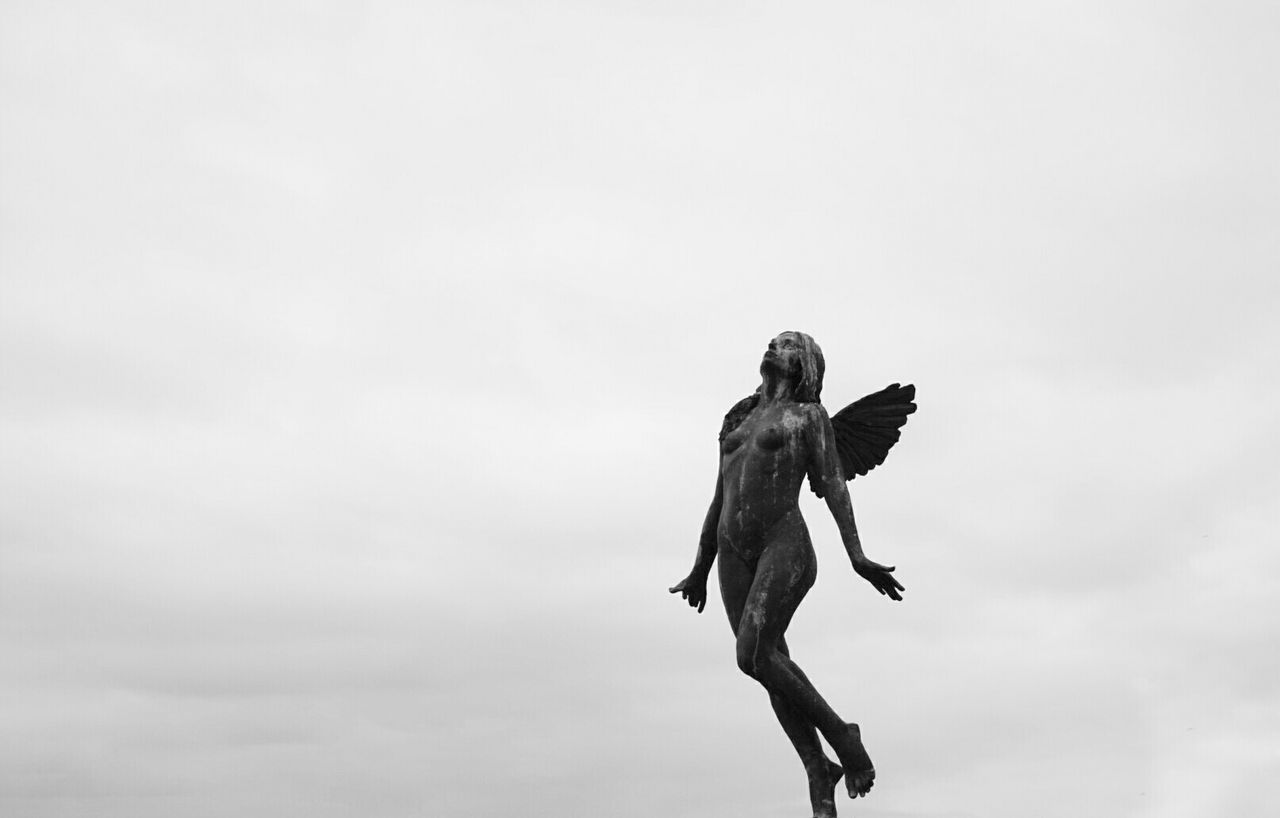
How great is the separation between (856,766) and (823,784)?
326mm

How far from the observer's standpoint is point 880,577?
12734mm

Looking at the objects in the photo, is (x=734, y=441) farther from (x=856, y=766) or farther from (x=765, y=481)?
(x=856, y=766)

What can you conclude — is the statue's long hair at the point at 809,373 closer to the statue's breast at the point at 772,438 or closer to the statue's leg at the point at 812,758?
the statue's breast at the point at 772,438

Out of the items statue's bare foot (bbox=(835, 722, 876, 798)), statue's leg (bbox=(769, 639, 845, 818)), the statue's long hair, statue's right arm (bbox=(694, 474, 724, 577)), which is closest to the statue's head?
the statue's long hair

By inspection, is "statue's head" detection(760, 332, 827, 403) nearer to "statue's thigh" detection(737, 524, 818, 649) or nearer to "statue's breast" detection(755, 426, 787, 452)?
"statue's breast" detection(755, 426, 787, 452)

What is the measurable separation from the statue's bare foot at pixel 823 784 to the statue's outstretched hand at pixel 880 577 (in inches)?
57.4

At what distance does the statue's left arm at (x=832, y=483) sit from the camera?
12.8m

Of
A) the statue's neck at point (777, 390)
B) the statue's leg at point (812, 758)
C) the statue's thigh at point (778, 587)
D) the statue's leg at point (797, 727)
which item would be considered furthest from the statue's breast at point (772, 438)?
the statue's leg at point (812, 758)

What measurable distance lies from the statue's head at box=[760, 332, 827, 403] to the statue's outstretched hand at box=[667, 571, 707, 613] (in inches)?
71.5

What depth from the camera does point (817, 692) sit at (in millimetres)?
12852

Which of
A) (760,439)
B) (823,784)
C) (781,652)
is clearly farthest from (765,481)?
(823,784)

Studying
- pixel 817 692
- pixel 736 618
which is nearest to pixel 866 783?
pixel 817 692

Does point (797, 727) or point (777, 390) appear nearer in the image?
point (797, 727)

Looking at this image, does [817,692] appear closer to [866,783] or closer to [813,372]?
[866,783]
